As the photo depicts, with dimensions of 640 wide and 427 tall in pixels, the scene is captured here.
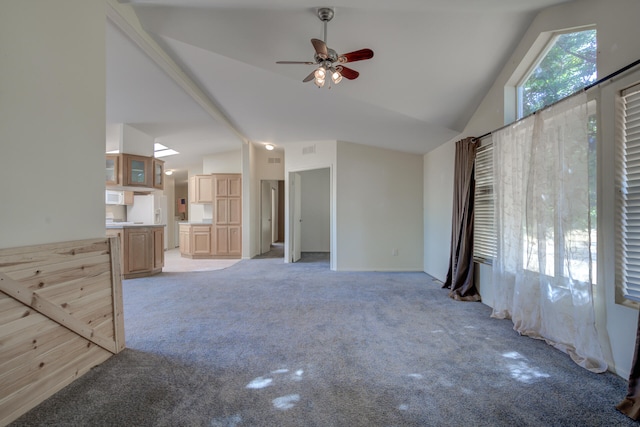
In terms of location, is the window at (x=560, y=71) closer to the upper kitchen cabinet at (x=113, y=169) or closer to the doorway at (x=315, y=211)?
the doorway at (x=315, y=211)

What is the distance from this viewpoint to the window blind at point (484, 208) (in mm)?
3390

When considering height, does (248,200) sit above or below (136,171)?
below

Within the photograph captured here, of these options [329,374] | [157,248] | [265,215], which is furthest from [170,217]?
[329,374]

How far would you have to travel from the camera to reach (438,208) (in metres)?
4.83

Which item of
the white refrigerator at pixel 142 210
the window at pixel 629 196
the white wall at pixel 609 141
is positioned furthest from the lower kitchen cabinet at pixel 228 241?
the window at pixel 629 196

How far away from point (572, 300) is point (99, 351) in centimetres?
352

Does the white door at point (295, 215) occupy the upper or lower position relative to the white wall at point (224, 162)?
lower

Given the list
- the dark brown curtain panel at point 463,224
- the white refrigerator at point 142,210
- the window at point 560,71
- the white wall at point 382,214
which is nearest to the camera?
the window at point 560,71

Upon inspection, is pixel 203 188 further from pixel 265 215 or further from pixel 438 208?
pixel 438 208

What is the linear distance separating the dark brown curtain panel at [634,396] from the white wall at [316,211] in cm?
697

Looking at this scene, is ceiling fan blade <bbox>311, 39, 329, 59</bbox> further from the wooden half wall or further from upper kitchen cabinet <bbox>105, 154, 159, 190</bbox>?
upper kitchen cabinet <bbox>105, 154, 159, 190</bbox>

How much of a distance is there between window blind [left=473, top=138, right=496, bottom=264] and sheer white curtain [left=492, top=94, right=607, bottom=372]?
34 cm

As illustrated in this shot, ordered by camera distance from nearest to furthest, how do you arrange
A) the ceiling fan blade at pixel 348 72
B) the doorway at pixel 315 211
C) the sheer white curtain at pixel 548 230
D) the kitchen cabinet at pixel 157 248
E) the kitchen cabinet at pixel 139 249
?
the sheer white curtain at pixel 548 230
the ceiling fan blade at pixel 348 72
the kitchen cabinet at pixel 139 249
the kitchen cabinet at pixel 157 248
the doorway at pixel 315 211

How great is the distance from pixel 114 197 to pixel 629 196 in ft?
22.4
